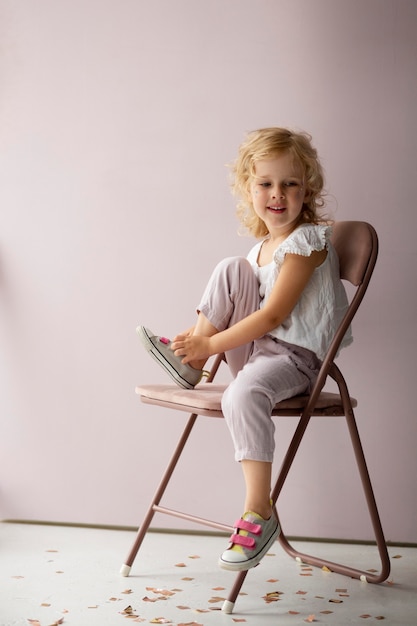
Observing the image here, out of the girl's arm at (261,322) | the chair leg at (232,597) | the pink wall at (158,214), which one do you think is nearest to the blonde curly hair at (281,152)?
the girl's arm at (261,322)

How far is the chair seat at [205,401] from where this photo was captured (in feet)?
6.34

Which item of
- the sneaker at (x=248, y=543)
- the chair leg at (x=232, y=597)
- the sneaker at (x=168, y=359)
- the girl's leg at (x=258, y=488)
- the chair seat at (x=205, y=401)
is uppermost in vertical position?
the sneaker at (x=168, y=359)

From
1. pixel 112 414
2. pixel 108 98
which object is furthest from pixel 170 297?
pixel 108 98

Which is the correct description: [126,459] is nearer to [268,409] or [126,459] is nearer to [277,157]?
[268,409]

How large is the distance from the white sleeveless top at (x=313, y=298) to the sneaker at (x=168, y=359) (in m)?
0.23

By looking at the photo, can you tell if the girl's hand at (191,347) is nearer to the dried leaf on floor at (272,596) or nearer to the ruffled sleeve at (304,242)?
the ruffled sleeve at (304,242)

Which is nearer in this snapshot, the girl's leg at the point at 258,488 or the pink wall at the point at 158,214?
the girl's leg at the point at 258,488

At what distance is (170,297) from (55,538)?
837mm

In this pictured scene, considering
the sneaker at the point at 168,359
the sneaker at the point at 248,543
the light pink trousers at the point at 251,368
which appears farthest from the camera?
the sneaker at the point at 168,359

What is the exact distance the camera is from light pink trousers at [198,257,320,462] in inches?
73.2

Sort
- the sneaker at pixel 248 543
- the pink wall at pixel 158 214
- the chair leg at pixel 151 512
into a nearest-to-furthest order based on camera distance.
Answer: the sneaker at pixel 248 543 < the chair leg at pixel 151 512 < the pink wall at pixel 158 214

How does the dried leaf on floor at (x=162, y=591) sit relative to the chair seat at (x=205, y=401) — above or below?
below

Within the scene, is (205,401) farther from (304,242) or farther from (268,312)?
(304,242)

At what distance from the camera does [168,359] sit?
2.00m
